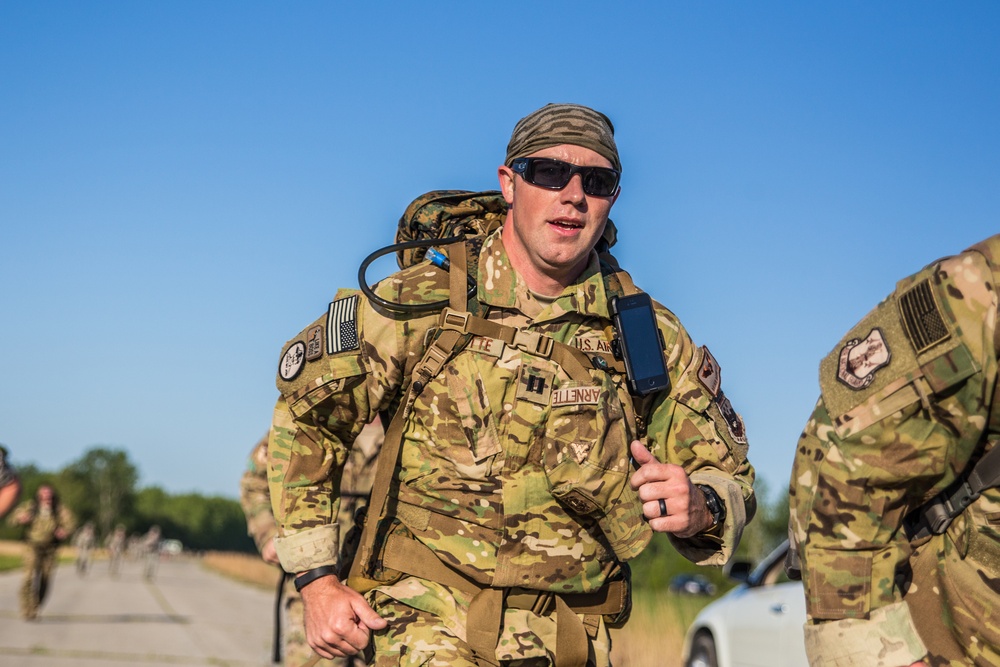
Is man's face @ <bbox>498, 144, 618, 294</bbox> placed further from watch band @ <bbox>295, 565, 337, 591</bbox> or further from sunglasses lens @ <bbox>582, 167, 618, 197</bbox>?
watch band @ <bbox>295, 565, 337, 591</bbox>

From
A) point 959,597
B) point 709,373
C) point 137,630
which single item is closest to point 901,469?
point 959,597

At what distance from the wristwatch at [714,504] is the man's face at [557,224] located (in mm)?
882

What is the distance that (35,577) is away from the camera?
A: 61.4 feet

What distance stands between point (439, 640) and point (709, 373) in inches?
50.0

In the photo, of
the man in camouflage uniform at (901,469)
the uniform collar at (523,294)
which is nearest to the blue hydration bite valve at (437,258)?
the uniform collar at (523,294)

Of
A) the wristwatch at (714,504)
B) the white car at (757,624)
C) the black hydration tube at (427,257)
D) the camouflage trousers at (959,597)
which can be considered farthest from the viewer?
the white car at (757,624)

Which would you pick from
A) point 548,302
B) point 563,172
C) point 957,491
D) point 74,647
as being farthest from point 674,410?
point 74,647

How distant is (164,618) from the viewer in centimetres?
2003

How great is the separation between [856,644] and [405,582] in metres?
1.65

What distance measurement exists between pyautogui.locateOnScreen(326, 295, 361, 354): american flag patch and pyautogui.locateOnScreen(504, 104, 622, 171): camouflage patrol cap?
0.79 meters

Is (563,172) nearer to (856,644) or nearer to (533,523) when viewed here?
(533,523)

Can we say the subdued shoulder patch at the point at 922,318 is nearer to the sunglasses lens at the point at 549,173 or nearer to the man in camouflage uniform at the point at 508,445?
the man in camouflage uniform at the point at 508,445

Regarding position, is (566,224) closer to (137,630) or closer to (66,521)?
(137,630)

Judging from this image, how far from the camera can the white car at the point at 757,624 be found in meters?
8.02
